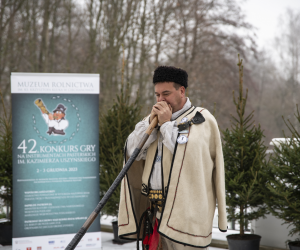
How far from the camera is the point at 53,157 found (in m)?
4.57

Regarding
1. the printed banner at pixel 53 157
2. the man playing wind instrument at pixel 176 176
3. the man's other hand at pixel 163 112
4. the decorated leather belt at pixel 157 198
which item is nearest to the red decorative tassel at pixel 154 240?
the man playing wind instrument at pixel 176 176

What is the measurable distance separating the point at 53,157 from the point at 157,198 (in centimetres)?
251

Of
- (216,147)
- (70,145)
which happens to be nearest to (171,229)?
(216,147)

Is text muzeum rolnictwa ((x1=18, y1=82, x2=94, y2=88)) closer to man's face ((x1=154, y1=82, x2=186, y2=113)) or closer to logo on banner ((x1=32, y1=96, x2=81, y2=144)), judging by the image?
logo on banner ((x1=32, y1=96, x2=81, y2=144))

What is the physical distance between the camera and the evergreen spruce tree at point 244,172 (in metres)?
4.27

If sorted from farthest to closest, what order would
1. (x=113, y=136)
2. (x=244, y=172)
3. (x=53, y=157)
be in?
(x=113, y=136), (x=53, y=157), (x=244, y=172)

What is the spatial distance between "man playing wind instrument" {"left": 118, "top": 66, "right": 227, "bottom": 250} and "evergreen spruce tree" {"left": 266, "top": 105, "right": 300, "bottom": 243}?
177 cm

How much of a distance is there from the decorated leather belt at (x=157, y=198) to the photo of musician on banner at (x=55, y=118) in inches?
98.0

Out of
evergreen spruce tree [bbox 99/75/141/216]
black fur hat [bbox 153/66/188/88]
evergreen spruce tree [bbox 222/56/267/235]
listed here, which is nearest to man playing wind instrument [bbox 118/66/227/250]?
black fur hat [bbox 153/66/188/88]

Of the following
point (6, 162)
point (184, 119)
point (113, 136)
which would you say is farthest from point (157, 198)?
point (6, 162)

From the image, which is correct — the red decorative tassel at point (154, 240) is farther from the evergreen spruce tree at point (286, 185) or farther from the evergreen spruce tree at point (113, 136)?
the evergreen spruce tree at point (113, 136)

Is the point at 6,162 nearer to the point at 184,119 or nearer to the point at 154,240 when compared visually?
the point at 154,240

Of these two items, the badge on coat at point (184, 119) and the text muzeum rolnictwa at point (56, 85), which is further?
the text muzeum rolnictwa at point (56, 85)

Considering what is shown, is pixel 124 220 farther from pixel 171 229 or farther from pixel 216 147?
pixel 216 147
